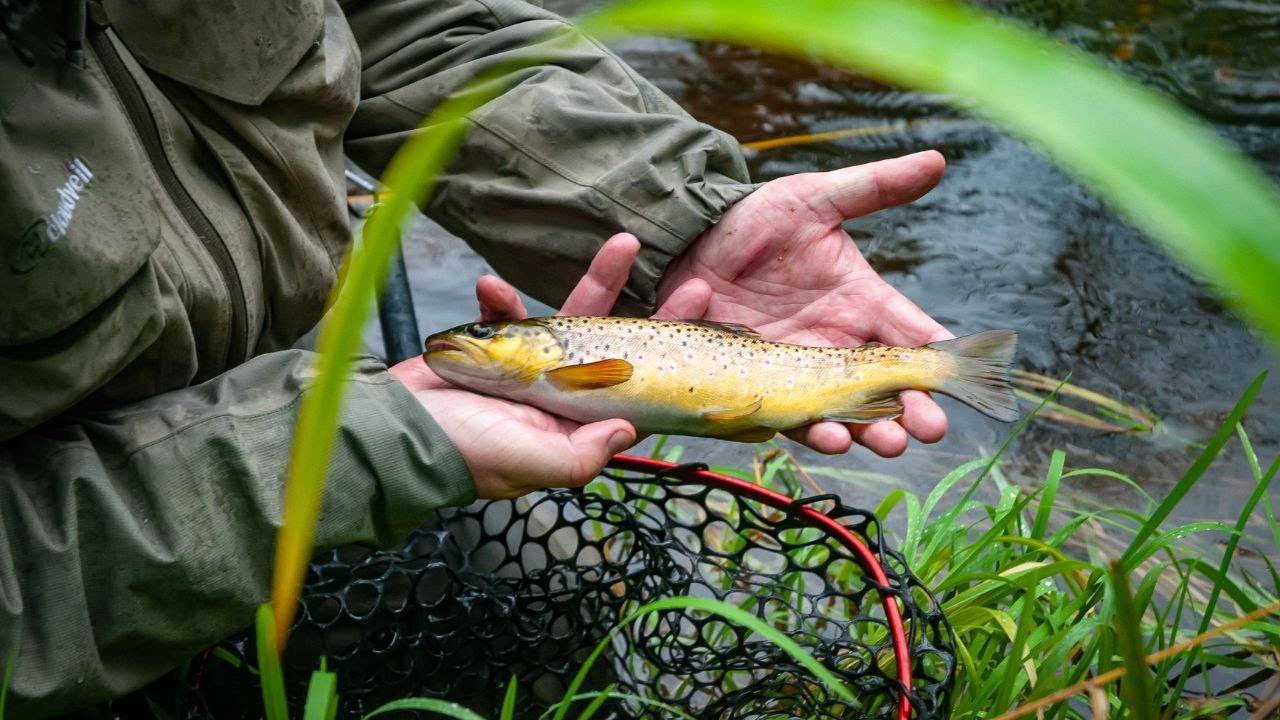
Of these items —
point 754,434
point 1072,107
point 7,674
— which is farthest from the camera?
point 754,434

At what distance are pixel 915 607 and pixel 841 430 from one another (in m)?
0.41

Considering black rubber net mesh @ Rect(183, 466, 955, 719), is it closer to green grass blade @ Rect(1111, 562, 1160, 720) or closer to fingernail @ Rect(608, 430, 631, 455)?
fingernail @ Rect(608, 430, 631, 455)

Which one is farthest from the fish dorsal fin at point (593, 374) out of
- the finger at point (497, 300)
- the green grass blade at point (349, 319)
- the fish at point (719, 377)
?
the green grass blade at point (349, 319)

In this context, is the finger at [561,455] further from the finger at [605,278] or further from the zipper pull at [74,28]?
the zipper pull at [74,28]

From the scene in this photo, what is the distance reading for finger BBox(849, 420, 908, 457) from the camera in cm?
214

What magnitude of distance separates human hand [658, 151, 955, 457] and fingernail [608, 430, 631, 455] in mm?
460

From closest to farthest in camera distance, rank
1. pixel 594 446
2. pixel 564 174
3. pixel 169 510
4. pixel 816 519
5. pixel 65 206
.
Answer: pixel 65 206
pixel 169 510
pixel 594 446
pixel 816 519
pixel 564 174

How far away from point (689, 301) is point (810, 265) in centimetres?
28

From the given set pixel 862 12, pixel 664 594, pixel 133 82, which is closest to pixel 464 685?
pixel 664 594

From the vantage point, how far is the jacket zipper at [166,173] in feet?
6.11

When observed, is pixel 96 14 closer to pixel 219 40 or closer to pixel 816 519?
pixel 219 40

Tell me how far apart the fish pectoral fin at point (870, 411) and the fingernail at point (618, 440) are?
454 millimetres

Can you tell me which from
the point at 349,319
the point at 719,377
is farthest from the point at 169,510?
the point at 349,319

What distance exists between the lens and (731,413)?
2303mm
